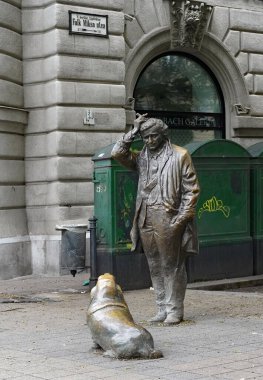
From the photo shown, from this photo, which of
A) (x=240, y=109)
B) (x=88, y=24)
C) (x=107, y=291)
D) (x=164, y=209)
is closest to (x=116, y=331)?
(x=107, y=291)

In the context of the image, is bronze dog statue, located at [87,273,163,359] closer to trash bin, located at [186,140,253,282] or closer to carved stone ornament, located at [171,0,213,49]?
trash bin, located at [186,140,253,282]

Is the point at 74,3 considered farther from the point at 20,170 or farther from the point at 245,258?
the point at 245,258

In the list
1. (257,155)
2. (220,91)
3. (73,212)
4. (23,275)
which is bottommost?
(23,275)

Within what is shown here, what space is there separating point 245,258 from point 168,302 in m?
5.30

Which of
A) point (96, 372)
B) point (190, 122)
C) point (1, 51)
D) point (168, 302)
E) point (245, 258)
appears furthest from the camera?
point (190, 122)

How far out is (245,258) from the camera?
13.8 meters

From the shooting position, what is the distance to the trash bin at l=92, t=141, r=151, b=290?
1196 centimetres

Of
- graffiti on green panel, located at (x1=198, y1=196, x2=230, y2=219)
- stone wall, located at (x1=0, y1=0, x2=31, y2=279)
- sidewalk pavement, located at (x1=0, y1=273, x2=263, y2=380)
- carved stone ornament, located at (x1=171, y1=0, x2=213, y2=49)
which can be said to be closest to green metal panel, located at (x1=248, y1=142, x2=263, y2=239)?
graffiti on green panel, located at (x1=198, y1=196, x2=230, y2=219)

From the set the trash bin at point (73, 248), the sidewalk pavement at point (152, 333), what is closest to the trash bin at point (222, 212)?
the sidewalk pavement at point (152, 333)

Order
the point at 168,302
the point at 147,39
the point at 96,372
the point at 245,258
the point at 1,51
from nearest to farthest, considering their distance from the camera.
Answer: the point at 96,372, the point at 168,302, the point at 245,258, the point at 1,51, the point at 147,39

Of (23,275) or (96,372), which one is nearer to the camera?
(96,372)

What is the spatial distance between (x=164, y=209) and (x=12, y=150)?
7.06m

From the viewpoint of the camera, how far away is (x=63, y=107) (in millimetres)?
14812

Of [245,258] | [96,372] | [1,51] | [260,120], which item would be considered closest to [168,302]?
[96,372]
